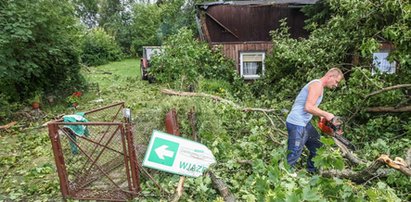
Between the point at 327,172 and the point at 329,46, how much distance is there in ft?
14.7

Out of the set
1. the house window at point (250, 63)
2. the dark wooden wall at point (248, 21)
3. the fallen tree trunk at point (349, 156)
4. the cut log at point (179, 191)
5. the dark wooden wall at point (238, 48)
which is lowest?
the cut log at point (179, 191)

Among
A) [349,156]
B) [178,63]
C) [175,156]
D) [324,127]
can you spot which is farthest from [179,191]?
[178,63]

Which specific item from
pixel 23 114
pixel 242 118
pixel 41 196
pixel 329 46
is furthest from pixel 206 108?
pixel 23 114

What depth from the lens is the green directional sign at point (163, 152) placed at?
370 cm

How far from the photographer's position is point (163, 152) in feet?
12.4

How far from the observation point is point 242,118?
617cm

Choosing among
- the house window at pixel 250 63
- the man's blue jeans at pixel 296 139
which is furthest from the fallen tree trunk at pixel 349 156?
the house window at pixel 250 63

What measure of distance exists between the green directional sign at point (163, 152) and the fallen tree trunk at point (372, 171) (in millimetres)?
1786

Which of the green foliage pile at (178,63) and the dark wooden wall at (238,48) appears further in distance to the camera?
the dark wooden wall at (238,48)

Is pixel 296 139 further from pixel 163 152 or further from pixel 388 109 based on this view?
pixel 388 109

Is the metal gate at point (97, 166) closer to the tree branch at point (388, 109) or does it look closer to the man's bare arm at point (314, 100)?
the man's bare arm at point (314, 100)

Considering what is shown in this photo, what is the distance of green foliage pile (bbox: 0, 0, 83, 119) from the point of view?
7.84 meters

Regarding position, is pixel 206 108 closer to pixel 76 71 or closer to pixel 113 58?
pixel 76 71

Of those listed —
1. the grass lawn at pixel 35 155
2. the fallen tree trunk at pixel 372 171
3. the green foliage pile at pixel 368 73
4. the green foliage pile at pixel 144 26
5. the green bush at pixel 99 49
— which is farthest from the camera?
the green foliage pile at pixel 144 26
